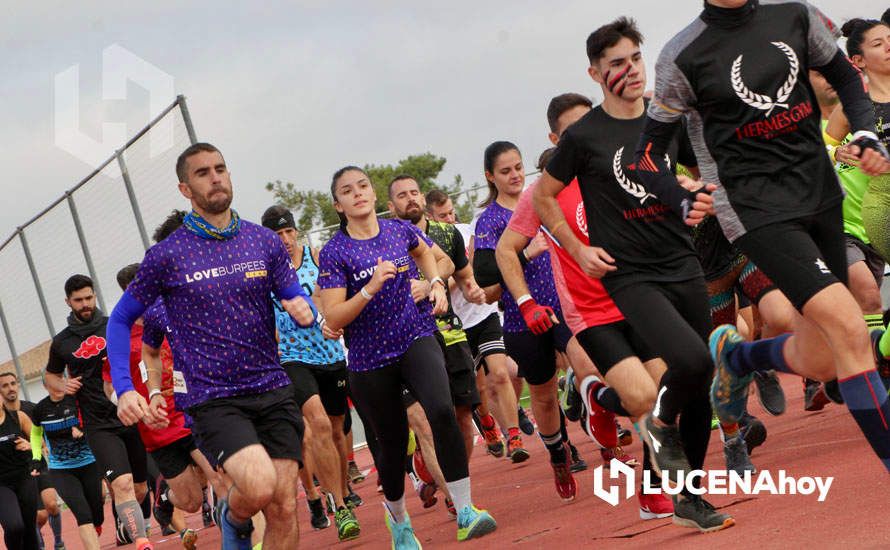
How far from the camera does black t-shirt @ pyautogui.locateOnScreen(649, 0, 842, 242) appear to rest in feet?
18.4

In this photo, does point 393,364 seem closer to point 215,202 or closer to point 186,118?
point 215,202

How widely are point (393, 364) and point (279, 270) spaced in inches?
51.0

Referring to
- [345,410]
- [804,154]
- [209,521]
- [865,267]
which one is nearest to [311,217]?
[209,521]

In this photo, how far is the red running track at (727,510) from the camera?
5.73 meters

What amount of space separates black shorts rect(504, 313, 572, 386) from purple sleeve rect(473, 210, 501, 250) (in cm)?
73

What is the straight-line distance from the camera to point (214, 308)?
23.2 ft

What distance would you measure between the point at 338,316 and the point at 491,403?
5.45 metres

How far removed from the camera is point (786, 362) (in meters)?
6.13

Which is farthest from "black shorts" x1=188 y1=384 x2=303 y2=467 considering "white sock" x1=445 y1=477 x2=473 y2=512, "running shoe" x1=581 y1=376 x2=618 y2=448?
"running shoe" x1=581 y1=376 x2=618 y2=448

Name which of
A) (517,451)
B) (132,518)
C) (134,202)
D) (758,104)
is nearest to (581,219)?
(758,104)

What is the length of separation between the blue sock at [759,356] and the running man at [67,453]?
7926 millimetres

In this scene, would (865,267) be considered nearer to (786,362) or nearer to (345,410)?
(786,362)

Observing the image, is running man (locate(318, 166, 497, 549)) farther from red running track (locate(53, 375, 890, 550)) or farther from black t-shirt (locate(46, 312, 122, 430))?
black t-shirt (locate(46, 312, 122, 430))

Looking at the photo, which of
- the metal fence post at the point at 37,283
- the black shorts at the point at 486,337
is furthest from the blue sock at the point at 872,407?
the metal fence post at the point at 37,283
